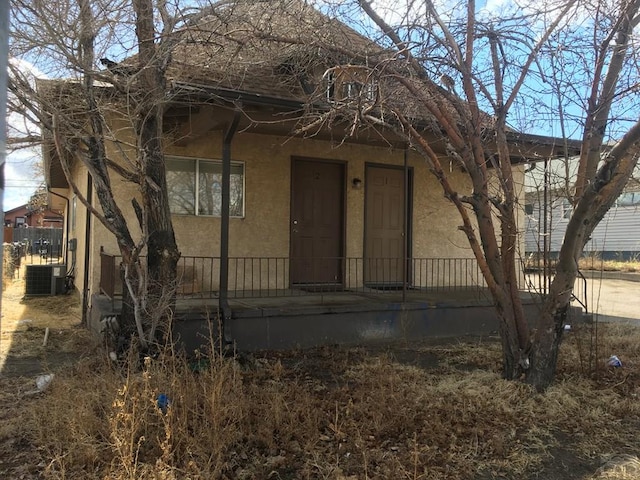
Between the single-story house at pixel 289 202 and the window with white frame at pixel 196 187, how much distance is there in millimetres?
20

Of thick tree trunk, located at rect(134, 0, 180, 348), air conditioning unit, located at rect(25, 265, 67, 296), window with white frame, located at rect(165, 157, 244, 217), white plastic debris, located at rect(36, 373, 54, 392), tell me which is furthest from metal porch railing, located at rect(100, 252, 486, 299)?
air conditioning unit, located at rect(25, 265, 67, 296)

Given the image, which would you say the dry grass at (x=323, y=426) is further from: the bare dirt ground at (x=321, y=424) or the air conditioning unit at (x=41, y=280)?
the air conditioning unit at (x=41, y=280)

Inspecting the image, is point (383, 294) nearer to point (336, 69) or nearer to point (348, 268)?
A: point (348, 268)

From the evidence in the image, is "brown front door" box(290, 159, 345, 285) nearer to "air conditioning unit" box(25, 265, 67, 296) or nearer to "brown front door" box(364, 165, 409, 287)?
"brown front door" box(364, 165, 409, 287)

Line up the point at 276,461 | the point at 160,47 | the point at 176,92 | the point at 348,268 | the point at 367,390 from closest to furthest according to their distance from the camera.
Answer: the point at 276,461, the point at 367,390, the point at 160,47, the point at 176,92, the point at 348,268

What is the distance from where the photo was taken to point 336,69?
499cm

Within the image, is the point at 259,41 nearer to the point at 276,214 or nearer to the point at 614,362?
the point at 276,214

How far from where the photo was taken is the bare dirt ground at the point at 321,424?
3.33 m

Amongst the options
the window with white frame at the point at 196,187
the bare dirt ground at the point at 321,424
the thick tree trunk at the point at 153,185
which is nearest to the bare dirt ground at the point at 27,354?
the bare dirt ground at the point at 321,424

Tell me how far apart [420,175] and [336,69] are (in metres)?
5.62

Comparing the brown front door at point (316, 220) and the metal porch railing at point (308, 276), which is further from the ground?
the brown front door at point (316, 220)

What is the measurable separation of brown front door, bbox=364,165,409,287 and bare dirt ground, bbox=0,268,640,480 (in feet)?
13.6

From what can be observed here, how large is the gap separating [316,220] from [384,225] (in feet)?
4.77

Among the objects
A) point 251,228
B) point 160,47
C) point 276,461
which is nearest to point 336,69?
point 160,47
